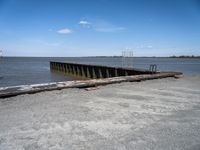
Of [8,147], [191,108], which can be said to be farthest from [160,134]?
[8,147]

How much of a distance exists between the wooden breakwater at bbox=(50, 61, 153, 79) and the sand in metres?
9.02

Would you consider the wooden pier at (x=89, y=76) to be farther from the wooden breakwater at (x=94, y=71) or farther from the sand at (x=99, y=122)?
the sand at (x=99, y=122)

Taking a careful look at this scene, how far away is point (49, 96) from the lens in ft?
18.9

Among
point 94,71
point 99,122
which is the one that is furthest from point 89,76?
point 99,122

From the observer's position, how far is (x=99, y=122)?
3.75 metres

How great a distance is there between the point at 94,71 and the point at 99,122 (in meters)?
20.0

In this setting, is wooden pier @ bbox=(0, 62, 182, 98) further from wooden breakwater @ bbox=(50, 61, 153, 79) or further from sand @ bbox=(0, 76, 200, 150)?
sand @ bbox=(0, 76, 200, 150)

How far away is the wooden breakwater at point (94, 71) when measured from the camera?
17294 millimetres

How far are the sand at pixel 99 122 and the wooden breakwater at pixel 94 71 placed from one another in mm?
9016

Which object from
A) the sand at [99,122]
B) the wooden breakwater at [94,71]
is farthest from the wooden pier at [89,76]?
the sand at [99,122]

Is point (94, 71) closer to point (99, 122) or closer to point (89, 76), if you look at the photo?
point (89, 76)

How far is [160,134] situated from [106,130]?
0.82 meters

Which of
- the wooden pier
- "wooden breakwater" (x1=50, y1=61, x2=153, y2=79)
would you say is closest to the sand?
the wooden pier

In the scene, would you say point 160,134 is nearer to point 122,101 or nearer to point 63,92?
point 122,101
